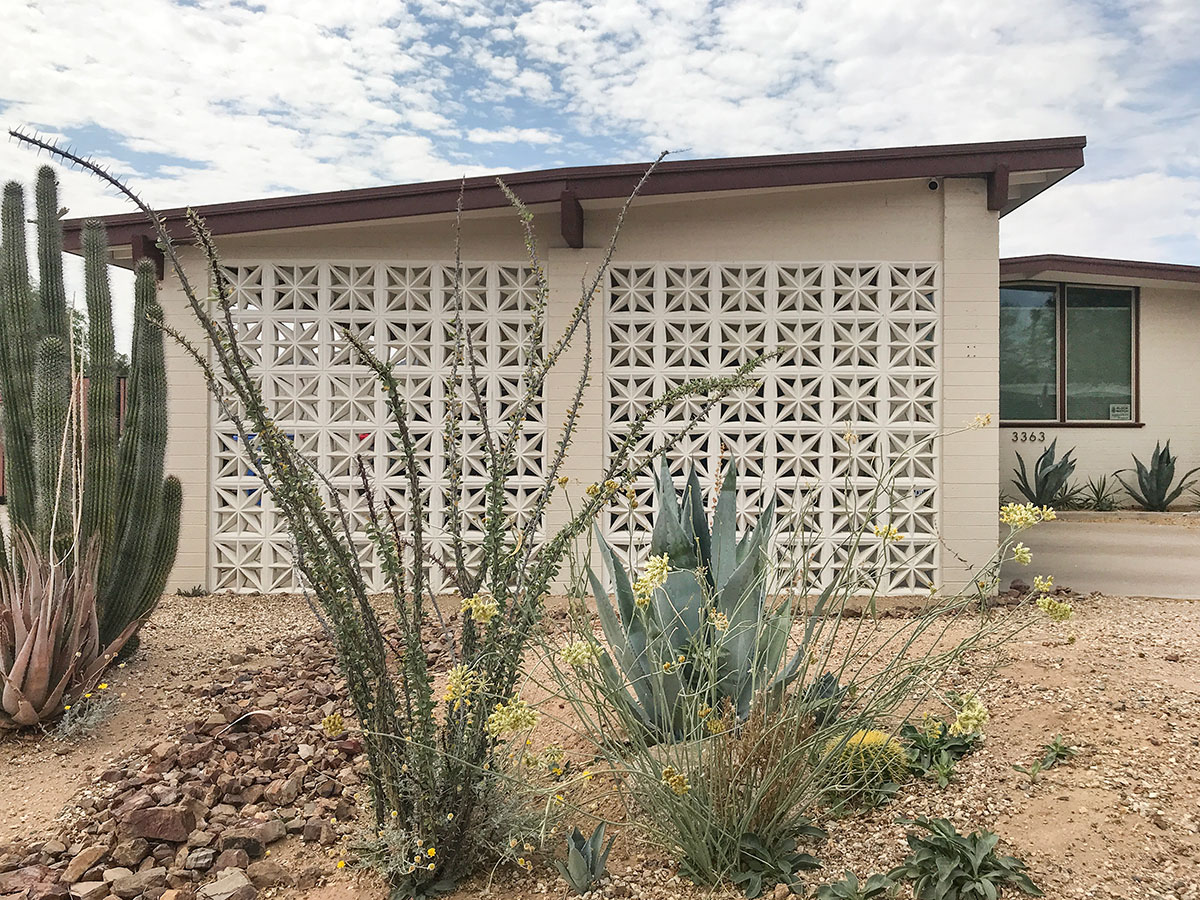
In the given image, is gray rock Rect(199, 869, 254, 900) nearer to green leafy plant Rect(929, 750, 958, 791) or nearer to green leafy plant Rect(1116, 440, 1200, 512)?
green leafy plant Rect(929, 750, 958, 791)

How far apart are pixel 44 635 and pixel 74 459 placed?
100 cm

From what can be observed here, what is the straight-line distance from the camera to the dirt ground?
8.02ft

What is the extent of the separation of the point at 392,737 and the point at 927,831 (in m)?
1.63

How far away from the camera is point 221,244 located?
286 inches

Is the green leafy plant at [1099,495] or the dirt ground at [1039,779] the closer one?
the dirt ground at [1039,779]

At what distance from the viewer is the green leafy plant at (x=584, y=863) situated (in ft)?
7.89

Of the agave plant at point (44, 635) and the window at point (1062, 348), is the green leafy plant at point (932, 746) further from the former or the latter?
the window at point (1062, 348)

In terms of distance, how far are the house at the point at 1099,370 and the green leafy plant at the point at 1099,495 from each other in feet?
0.25

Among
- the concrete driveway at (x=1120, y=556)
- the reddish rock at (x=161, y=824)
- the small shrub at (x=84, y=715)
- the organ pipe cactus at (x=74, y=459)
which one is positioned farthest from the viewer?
the concrete driveway at (x=1120, y=556)

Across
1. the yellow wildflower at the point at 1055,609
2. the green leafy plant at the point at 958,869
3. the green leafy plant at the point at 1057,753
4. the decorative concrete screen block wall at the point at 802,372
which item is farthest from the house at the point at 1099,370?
the green leafy plant at the point at 958,869

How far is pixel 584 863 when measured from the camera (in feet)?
7.90

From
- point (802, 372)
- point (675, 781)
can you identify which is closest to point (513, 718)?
point (675, 781)

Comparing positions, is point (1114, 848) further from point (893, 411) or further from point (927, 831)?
point (893, 411)

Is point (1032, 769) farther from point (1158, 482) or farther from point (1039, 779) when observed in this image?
point (1158, 482)
